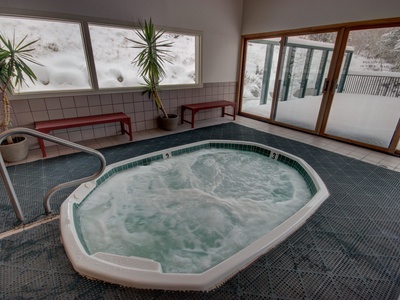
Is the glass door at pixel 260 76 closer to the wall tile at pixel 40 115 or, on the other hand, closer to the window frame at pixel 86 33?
the window frame at pixel 86 33

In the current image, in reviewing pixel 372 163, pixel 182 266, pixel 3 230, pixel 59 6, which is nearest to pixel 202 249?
pixel 182 266

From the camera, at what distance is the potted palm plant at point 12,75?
262 centimetres

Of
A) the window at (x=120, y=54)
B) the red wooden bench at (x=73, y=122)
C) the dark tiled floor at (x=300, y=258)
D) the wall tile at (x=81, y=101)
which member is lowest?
the dark tiled floor at (x=300, y=258)

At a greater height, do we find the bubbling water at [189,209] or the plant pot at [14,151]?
the plant pot at [14,151]

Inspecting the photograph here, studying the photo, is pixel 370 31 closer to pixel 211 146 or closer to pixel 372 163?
pixel 372 163

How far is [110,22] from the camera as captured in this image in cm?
336

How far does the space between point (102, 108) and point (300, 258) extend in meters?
3.59

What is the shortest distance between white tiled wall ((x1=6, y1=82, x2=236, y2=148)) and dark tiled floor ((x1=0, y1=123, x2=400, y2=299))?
1.10 meters

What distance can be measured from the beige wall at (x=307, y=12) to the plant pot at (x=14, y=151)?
486 cm

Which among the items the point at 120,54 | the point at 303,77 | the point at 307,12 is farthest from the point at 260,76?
the point at 120,54

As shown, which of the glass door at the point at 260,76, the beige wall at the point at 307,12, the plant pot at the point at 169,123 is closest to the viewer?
the beige wall at the point at 307,12

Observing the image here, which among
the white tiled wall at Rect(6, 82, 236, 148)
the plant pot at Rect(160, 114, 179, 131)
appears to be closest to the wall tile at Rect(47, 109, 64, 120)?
the white tiled wall at Rect(6, 82, 236, 148)

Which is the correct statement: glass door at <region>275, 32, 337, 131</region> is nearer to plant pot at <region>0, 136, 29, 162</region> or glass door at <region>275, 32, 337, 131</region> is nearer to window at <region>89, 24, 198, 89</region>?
window at <region>89, 24, 198, 89</region>

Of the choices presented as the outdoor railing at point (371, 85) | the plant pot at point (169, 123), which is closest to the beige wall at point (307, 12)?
the outdoor railing at point (371, 85)
